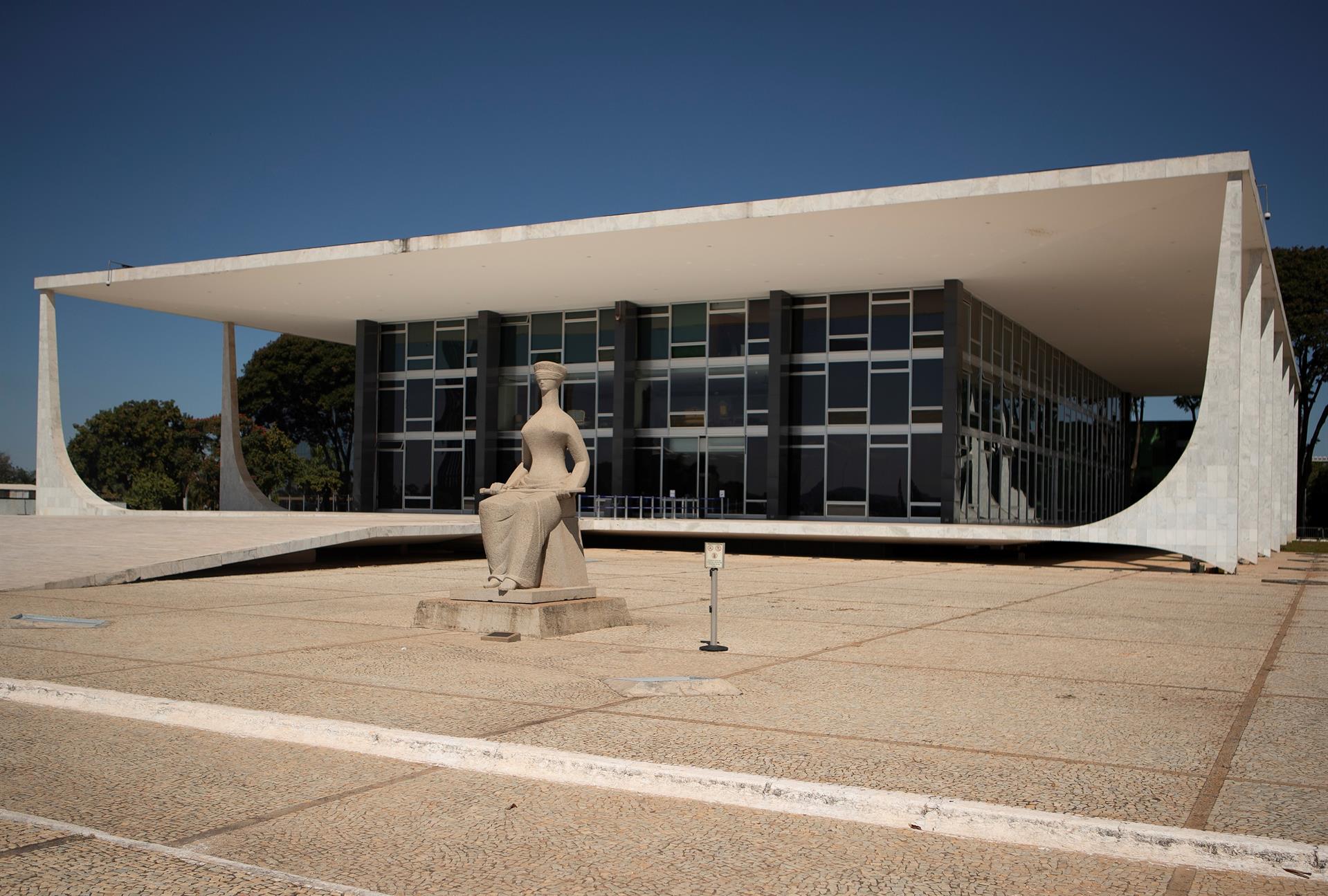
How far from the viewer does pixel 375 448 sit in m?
42.8

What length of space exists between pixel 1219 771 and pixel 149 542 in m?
20.9

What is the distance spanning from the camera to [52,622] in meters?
12.4

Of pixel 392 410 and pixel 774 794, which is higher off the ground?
pixel 392 410

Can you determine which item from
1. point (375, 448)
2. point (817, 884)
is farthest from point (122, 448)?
point (817, 884)

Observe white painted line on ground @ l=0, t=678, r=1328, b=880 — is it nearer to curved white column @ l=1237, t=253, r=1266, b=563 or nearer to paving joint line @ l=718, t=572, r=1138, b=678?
paving joint line @ l=718, t=572, r=1138, b=678

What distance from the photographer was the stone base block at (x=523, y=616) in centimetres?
1197

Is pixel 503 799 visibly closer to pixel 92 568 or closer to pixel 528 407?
pixel 92 568

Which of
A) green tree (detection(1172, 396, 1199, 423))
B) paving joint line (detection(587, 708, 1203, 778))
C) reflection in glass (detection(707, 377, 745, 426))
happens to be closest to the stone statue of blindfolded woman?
paving joint line (detection(587, 708, 1203, 778))

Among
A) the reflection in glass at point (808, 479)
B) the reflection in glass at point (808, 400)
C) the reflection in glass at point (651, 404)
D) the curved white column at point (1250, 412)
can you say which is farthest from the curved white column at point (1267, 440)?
the reflection in glass at point (651, 404)

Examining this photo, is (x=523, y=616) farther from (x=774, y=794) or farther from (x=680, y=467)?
(x=680, y=467)

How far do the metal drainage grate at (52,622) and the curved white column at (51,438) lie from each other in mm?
26715

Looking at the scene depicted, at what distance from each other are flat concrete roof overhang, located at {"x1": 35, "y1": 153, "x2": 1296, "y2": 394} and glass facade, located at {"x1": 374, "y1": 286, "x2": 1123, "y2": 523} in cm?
96

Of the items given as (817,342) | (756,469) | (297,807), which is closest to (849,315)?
(817,342)

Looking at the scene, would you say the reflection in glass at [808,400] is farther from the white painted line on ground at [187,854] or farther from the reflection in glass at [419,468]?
the white painted line on ground at [187,854]
